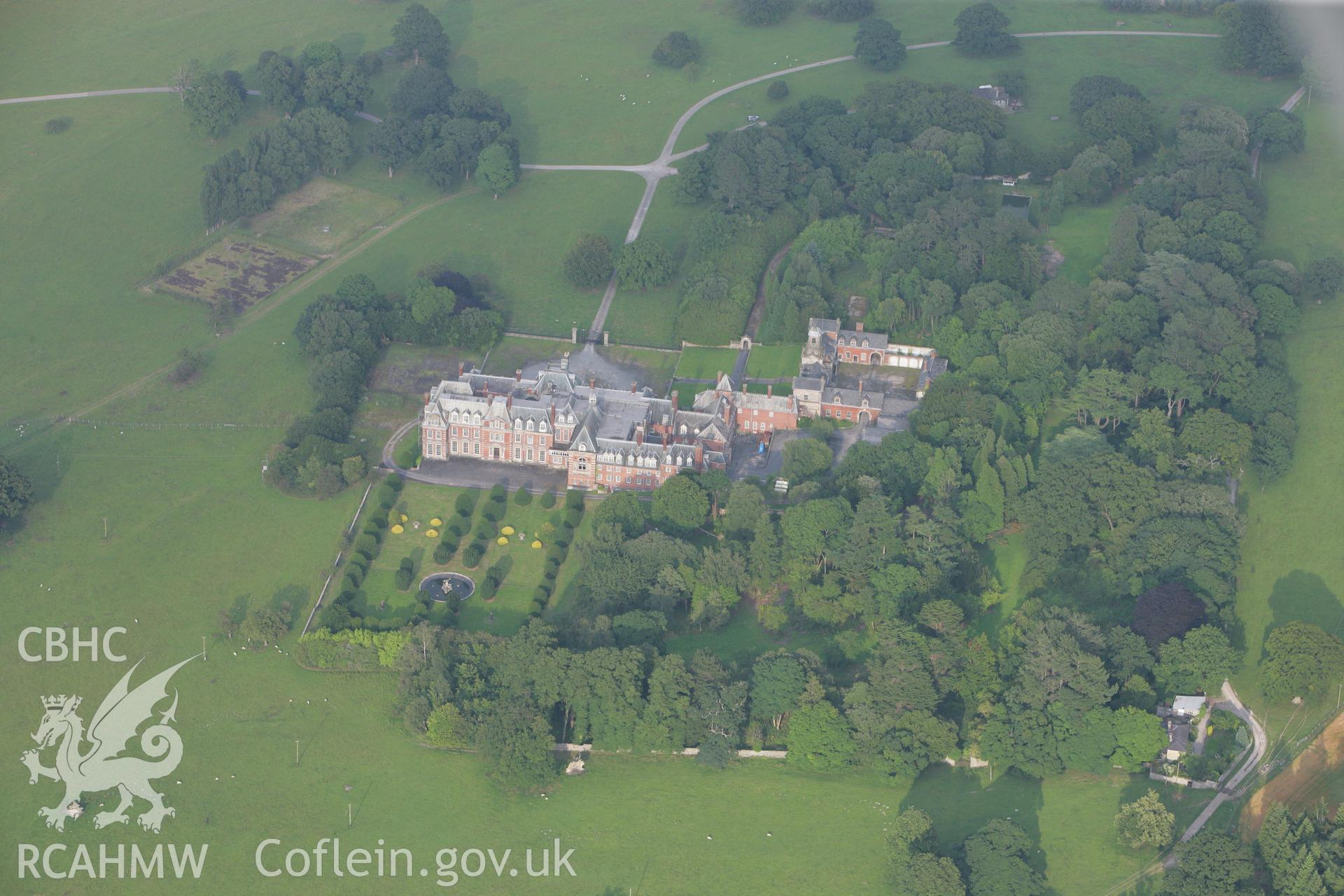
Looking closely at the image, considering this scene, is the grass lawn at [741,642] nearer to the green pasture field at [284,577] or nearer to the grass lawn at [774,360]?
the green pasture field at [284,577]

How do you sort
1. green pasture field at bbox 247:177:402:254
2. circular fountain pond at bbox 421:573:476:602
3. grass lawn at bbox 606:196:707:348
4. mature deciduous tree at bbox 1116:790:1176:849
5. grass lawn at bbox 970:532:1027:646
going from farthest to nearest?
green pasture field at bbox 247:177:402:254
grass lawn at bbox 606:196:707:348
circular fountain pond at bbox 421:573:476:602
grass lawn at bbox 970:532:1027:646
mature deciduous tree at bbox 1116:790:1176:849

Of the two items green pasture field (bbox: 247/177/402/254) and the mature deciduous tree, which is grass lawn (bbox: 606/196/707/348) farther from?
the mature deciduous tree

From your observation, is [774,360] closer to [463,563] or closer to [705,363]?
[705,363]

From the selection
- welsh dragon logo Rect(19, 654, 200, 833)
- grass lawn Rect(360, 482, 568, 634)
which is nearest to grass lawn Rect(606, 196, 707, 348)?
grass lawn Rect(360, 482, 568, 634)

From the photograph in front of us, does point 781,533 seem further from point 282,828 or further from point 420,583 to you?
point 282,828

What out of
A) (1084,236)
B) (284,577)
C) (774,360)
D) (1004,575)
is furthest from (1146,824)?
(1084,236)

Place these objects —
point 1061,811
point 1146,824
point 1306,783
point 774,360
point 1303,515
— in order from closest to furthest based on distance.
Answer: point 1146,824 < point 1306,783 < point 1061,811 < point 1303,515 < point 774,360
